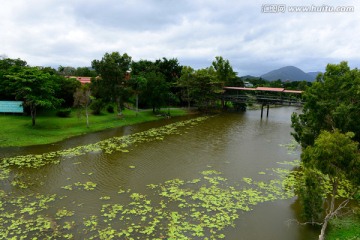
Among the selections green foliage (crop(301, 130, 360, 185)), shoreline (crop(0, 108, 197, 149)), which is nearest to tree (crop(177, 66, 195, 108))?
shoreline (crop(0, 108, 197, 149))

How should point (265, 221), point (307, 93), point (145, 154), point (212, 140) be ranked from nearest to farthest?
point (265, 221), point (307, 93), point (145, 154), point (212, 140)

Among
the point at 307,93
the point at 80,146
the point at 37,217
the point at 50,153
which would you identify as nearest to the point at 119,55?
the point at 80,146

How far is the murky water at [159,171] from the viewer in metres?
15.0

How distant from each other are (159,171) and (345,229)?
44.5ft

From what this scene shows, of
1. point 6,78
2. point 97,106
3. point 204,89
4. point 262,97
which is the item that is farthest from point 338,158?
point 204,89

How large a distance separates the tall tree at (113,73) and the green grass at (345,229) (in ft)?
111

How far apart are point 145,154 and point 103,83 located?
60.4ft

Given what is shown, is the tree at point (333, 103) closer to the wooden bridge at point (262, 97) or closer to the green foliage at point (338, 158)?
the green foliage at point (338, 158)

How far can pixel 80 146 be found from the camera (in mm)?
28750

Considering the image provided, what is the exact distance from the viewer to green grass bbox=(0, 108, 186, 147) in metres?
29.4

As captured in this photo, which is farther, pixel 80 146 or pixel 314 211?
pixel 80 146

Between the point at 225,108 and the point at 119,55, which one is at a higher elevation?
the point at 119,55

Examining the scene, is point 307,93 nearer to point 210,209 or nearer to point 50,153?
point 210,209

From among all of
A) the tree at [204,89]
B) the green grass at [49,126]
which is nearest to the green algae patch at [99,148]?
the green grass at [49,126]
